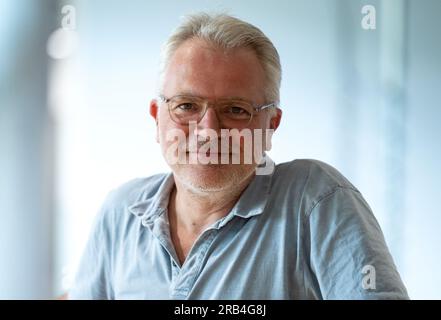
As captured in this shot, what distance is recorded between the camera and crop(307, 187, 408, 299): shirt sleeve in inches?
28.6

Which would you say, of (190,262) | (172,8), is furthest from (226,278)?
(172,8)

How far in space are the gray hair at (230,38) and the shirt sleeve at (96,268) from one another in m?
0.35

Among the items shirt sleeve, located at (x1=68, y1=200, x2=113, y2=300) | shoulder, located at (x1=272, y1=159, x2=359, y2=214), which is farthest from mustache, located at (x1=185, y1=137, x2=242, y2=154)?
shirt sleeve, located at (x1=68, y1=200, x2=113, y2=300)

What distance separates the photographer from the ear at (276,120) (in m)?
0.91

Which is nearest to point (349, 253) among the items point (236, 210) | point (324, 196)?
point (324, 196)

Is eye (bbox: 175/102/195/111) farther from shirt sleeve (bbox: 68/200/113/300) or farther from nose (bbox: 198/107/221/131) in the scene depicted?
shirt sleeve (bbox: 68/200/113/300)

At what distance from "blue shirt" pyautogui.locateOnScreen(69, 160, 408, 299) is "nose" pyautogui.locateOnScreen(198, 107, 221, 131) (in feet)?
0.48

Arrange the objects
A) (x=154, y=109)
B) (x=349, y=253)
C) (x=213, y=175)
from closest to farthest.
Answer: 1. (x=349, y=253)
2. (x=213, y=175)
3. (x=154, y=109)

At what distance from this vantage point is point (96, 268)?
37.7 inches

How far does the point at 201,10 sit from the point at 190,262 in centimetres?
48

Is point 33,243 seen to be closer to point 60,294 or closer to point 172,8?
point 60,294

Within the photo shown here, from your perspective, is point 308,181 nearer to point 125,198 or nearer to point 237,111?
point 237,111

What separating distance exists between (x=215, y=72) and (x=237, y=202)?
0.25m

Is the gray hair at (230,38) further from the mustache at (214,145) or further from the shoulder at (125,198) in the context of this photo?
the shoulder at (125,198)
